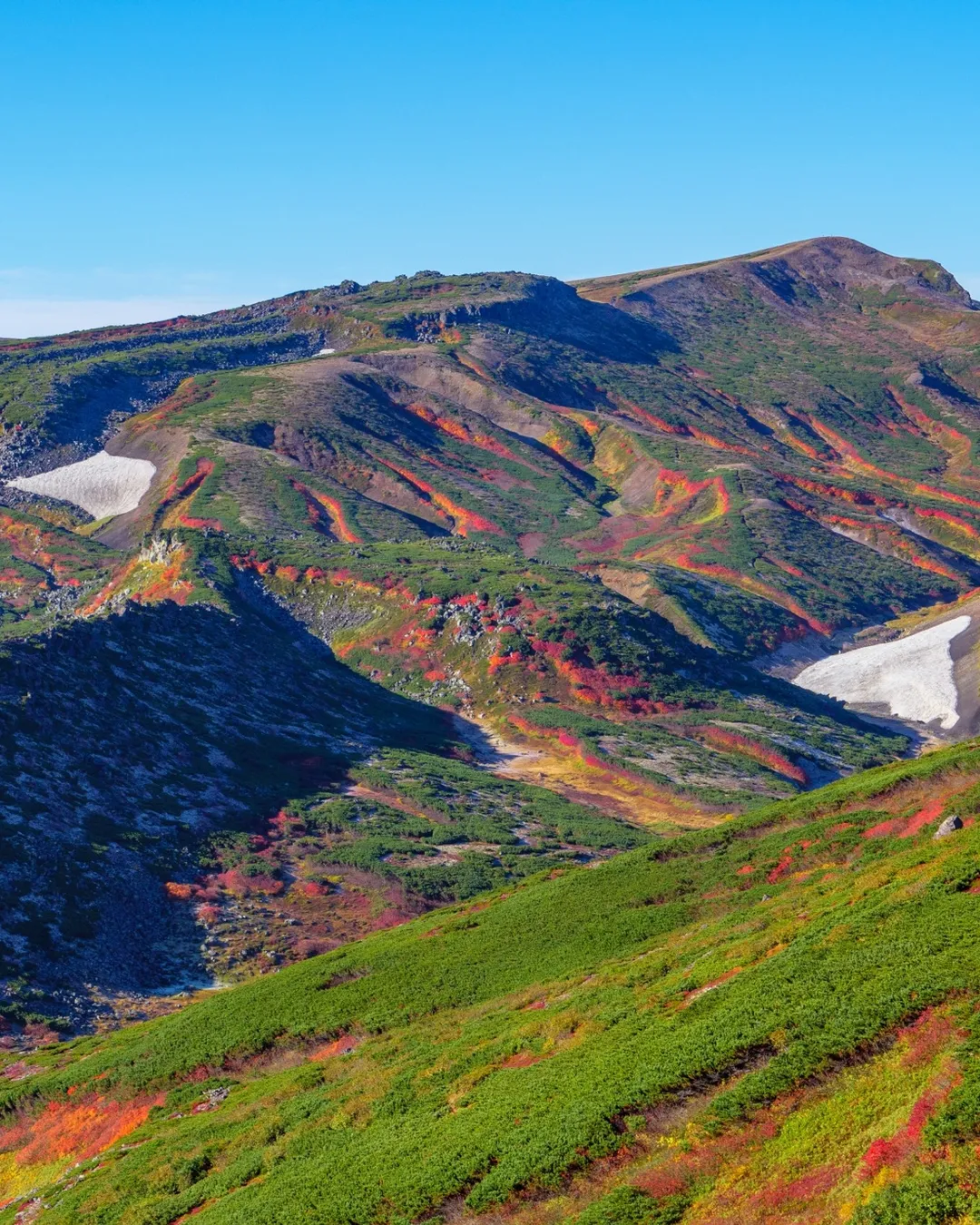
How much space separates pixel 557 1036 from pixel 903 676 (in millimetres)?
122311

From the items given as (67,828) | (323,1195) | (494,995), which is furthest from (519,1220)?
(67,828)

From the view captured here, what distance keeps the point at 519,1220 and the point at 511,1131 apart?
3.01 metres

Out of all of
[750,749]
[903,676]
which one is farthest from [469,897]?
[903,676]

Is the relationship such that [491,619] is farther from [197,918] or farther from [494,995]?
[494,995]

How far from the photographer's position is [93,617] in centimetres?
10494

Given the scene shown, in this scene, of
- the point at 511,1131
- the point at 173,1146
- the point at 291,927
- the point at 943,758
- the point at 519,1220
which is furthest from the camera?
the point at 291,927

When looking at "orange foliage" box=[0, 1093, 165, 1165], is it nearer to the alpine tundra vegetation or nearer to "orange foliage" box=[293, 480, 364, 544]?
the alpine tundra vegetation

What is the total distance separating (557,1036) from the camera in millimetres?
36438

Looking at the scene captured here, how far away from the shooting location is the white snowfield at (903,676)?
5453 inches

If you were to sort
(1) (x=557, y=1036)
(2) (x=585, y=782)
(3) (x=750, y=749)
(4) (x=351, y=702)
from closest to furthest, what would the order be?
(1) (x=557, y=1036) → (2) (x=585, y=782) → (3) (x=750, y=749) → (4) (x=351, y=702)

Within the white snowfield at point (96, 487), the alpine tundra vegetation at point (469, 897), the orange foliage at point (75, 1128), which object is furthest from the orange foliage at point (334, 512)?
the orange foliage at point (75, 1128)

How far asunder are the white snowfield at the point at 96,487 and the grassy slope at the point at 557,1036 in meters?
148

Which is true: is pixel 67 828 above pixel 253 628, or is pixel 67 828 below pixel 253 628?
below

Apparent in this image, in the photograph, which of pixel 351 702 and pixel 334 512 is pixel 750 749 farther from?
pixel 334 512
